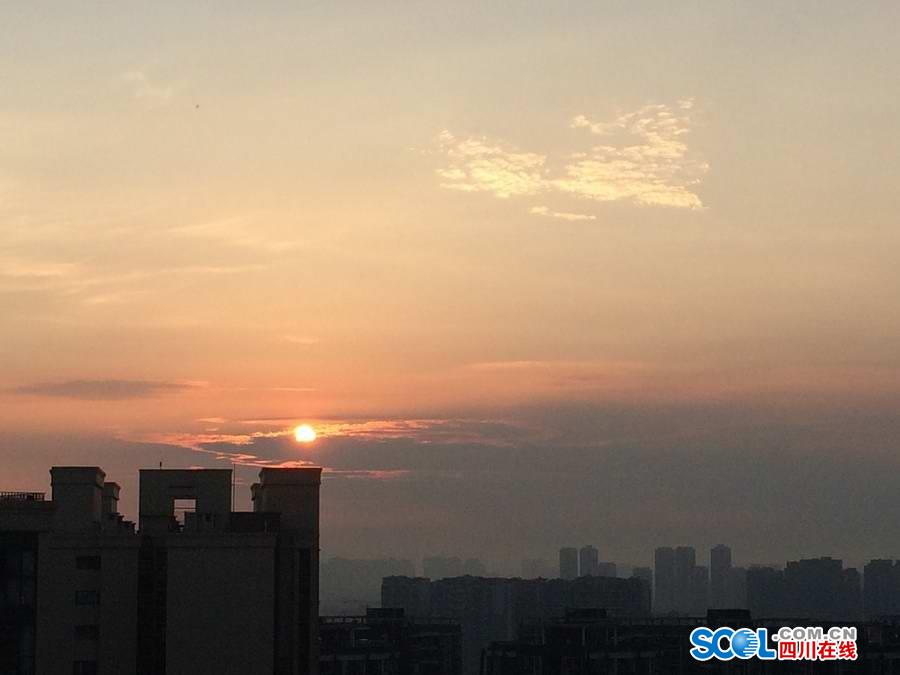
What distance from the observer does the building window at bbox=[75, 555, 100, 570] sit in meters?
72.1

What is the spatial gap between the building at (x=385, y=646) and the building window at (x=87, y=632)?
219ft

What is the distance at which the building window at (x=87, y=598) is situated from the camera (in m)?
71.6

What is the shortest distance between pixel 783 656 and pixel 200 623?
96.2ft

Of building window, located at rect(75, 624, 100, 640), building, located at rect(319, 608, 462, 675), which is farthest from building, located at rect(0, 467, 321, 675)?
building, located at rect(319, 608, 462, 675)

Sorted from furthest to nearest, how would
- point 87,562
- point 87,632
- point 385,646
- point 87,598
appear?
1. point 385,646
2. point 87,562
3. point 87,598
4. point 87,632

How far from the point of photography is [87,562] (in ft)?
237

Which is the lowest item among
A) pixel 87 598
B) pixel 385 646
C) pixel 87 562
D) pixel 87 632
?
pixel 385 646

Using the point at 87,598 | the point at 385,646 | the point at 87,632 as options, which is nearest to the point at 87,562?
the point at 87,598

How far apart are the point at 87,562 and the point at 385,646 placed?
83464 millimetres

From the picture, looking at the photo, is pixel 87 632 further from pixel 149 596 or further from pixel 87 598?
pixel 149 596

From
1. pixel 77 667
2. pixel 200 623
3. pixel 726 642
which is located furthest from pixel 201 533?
pixel 726 642

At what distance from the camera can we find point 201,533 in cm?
7162

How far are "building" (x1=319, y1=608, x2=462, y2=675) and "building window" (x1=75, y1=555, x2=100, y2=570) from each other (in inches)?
2643

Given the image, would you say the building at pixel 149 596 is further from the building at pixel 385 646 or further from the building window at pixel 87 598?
the building at pixel 385 646
